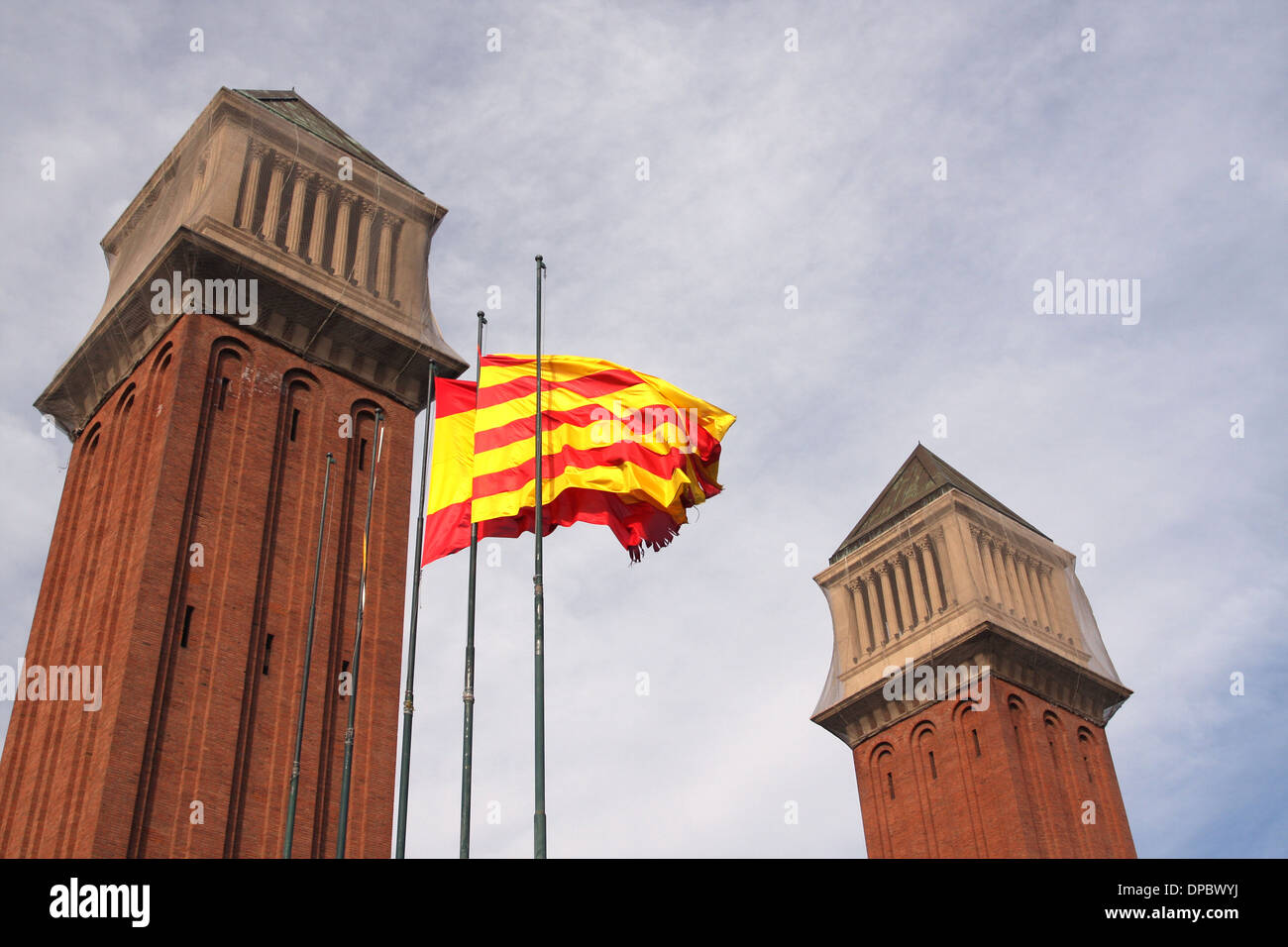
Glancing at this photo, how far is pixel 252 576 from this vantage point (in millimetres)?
30328

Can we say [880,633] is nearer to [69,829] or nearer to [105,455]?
[105,455]

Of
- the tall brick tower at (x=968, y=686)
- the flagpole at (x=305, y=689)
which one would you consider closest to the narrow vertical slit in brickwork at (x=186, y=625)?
the flagpole at (x=305, y=689)

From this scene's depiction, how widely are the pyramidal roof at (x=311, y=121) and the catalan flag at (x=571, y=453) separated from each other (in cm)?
1860

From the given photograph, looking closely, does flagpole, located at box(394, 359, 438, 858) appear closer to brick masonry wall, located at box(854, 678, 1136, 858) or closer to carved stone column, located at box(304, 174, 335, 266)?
carved stone column, located at box(304, 174, 335, 266)

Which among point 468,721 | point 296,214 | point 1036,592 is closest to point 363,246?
point 296,214

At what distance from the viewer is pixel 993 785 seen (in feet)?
165

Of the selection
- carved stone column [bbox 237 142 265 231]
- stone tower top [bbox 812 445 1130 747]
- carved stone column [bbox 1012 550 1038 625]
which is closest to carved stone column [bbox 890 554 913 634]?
stone tower top [bbox 812 445 1130 747]

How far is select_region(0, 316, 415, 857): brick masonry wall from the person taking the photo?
2689 cm

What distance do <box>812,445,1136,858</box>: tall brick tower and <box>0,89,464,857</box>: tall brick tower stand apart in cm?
2599

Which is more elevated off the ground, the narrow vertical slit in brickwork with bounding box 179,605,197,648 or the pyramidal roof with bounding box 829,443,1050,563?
the pyramidal roof with bounding box 829,443,1050,563

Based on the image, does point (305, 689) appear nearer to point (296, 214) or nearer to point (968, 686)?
point (296, 214)
